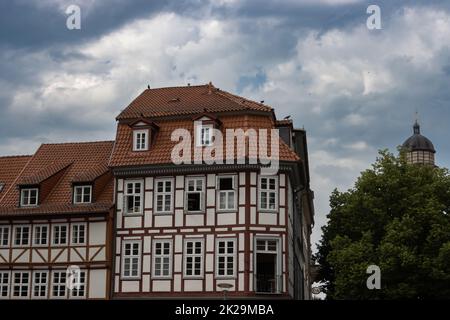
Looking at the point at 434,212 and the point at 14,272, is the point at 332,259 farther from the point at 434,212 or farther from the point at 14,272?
the point at 14,272

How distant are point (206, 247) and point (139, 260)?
3.49 m

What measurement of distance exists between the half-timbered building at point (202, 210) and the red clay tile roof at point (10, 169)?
7.43 meters

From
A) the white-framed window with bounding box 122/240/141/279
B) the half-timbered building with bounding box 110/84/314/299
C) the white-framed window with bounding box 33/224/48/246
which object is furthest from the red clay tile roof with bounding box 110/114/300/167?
the white-framed window with bounding box 33/224/48/246

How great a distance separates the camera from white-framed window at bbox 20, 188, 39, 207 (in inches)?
1670

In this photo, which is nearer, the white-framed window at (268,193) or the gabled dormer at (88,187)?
the white-framed window at (268,193)

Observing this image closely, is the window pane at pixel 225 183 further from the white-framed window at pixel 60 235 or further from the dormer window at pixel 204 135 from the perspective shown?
the white-framed window at pixel 60 235

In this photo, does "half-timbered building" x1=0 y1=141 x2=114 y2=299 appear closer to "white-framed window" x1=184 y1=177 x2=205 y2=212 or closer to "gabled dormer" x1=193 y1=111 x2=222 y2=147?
"white-framed window" x1=184 y1=177 x2=205 y2=212

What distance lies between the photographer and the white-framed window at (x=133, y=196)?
4062 centimetres

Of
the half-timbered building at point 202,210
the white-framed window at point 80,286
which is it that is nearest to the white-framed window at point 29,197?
the half-timbered building at point 202,210

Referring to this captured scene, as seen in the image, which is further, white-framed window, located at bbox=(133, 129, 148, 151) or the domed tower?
the domed tower

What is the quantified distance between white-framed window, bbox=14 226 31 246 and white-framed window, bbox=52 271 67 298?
8.19ft

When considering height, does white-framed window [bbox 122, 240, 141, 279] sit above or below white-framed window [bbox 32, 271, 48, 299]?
above

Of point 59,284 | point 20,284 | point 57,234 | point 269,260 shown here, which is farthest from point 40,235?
point 269,260

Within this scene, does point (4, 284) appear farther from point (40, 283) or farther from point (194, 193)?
point (194, 193)
